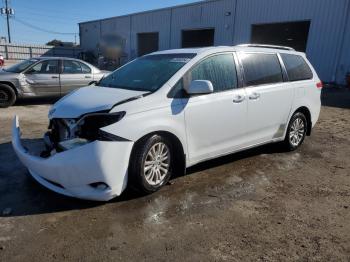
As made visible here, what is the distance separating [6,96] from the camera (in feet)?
31.0

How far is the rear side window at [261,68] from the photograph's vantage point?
5012mm

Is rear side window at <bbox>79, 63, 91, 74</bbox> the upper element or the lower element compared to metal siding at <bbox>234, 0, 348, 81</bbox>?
lower

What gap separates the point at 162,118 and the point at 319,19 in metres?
16.2

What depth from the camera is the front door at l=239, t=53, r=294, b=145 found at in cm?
501

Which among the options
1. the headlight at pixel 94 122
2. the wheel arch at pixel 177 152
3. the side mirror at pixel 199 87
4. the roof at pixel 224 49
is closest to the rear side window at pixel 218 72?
the roof at pixel 224 49

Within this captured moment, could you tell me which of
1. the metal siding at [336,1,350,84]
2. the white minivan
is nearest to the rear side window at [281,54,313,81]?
the white minivan

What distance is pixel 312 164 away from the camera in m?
5.52

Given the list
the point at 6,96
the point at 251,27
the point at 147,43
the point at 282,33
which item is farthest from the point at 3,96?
the point at 147,43

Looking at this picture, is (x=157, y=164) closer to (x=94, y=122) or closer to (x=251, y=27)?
(x=94, y=122)

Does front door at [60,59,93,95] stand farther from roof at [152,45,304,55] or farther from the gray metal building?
the gray metal building

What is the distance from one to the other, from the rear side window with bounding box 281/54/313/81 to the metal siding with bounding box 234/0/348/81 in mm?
12371

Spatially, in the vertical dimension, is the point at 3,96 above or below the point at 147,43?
below

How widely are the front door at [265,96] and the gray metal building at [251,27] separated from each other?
13094 mm

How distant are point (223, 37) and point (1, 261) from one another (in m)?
21.7
